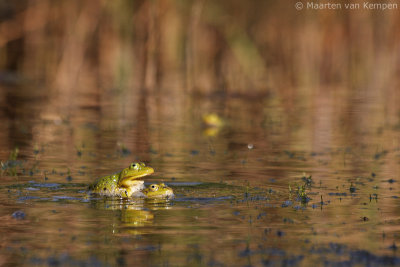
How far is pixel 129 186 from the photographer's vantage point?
8.40 meters

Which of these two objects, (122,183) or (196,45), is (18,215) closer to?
(122,183)

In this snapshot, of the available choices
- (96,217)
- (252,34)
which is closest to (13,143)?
(96,217)

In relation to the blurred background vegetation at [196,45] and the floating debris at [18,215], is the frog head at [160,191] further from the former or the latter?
the blurred background vegetation at [196,45]

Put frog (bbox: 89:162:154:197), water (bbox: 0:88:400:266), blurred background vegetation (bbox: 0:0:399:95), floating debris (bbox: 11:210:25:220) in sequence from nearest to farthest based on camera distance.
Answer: water (bbox: 0:88:400:266), floating debris (bbox: 11:210:25:220), frog (bbox: 89:162:154:197), blurred background vegetation (bbox: 0:0:399:95)

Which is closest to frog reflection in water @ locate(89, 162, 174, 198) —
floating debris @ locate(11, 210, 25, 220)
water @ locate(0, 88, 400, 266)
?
water @ locate(0, 88, 400, 266)

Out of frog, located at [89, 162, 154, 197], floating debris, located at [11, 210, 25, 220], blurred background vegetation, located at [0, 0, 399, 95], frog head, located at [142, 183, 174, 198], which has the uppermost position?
blurred background vegetation, located at [0, 0, 399, 95]

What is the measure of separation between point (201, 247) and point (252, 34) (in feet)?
77.6

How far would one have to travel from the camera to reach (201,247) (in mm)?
6176

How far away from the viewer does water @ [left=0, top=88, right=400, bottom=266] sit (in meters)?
6.10

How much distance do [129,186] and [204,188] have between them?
28.4 inches

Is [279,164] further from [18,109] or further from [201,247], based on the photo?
[18,109]

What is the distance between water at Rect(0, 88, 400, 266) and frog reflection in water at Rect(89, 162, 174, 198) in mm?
158

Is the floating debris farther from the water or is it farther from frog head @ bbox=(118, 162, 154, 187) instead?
frog head @ bbox=(118, 162, 154, 187)

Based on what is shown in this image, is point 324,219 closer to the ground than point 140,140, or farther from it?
closer to the ground
